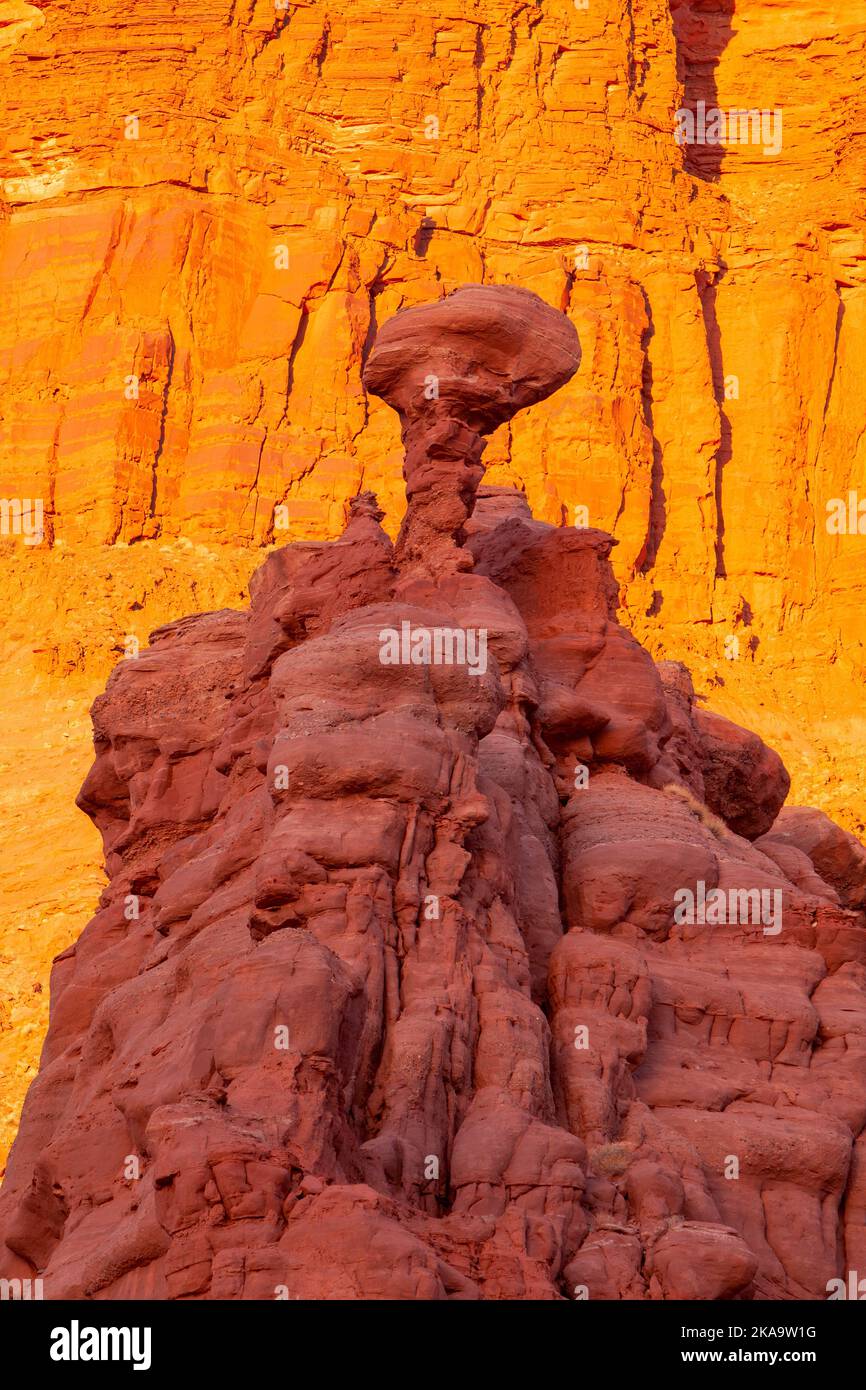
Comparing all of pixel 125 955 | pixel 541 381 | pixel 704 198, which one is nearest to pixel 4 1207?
pixel 125 955

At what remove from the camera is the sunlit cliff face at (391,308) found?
70.0 m

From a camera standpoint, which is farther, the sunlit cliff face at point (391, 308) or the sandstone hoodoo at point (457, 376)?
the sunlit cliff face at point (391, 308)

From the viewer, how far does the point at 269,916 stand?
A: 2092 cm

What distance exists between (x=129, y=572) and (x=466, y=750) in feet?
151

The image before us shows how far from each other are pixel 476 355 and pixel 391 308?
44.8 meters

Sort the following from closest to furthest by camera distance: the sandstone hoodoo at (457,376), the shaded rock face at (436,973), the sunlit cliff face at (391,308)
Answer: the shaded rock face at (436,973)
the sandstone hoodoo at (457,376)
the sunlit cliff face at (391,308)

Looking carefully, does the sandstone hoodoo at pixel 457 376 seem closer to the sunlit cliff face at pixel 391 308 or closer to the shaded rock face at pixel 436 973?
the shaded rock face at pixel 436 973

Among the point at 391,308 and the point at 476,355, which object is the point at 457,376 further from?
the point at 391,308

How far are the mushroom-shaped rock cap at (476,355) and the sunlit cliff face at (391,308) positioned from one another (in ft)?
119

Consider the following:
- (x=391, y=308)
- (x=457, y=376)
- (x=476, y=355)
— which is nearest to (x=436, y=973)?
(x=457, y=376)

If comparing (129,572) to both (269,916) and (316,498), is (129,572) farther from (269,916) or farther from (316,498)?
(269,916)

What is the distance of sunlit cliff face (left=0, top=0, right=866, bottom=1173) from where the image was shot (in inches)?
2756

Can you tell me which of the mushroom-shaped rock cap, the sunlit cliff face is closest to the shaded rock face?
the mushroom-shaped rock cap

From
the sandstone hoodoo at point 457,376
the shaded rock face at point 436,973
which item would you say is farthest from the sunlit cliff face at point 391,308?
the shaded rock face at point 436,973
